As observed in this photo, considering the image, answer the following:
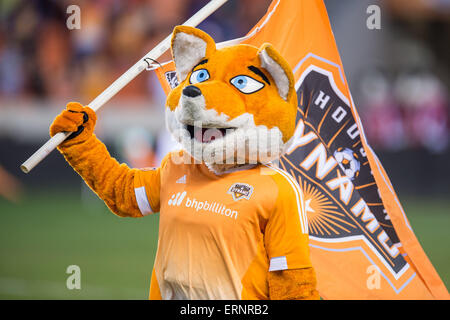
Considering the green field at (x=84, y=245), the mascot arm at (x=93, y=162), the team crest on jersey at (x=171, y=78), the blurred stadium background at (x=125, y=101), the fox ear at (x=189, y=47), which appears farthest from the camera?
the blurred stadium background at (x=125, y=101)

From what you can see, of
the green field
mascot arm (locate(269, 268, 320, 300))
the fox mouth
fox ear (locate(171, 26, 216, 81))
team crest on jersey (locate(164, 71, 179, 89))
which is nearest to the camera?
mascot arm (locate(269, 268, 320, 300))

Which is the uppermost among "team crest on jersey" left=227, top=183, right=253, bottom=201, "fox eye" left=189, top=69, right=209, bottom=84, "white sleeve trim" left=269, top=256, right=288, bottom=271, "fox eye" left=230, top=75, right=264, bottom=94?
"fox eye" left=189, top=69, right=209, bottom=84

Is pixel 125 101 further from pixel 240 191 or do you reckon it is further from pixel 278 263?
pixel 278 263

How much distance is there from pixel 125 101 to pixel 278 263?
10405mm

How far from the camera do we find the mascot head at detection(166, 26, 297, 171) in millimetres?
2998

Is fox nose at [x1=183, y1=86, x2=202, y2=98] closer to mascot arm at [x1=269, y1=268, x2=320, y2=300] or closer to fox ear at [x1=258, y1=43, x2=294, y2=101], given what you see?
fox ear at [x1=258, y1=43, x2=294, y2=101]

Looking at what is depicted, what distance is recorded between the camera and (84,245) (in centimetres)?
855

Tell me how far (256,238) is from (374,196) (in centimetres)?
105

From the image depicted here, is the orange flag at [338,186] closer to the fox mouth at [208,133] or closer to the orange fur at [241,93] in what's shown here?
the orange fur at [241,93]

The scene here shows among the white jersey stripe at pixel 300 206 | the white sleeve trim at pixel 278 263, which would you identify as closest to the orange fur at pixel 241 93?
the white jersey stripe at pixel 300 206

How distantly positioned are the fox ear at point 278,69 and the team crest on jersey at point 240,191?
0.43 m

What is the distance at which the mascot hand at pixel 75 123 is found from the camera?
326 cm

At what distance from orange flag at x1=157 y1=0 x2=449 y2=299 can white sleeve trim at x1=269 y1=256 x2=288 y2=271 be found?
0.72m

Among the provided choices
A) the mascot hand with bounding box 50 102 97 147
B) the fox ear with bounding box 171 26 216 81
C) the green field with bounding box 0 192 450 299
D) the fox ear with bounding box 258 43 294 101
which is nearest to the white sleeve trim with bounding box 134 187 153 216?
the mascot hand with bounding box 50 102 97 147
